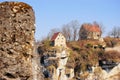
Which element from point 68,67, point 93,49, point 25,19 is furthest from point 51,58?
point 25,19

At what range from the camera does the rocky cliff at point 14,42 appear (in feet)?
13.5

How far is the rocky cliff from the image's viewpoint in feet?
13.5

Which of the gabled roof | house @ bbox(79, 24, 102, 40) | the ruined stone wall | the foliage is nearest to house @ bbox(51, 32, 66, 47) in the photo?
the foliage

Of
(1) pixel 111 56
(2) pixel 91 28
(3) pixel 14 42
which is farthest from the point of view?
(2) pixel 91 28

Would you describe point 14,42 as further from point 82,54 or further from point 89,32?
point 89,32

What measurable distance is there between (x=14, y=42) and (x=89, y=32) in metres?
74.4

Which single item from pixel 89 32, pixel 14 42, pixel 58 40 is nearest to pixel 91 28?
pixel 89 32

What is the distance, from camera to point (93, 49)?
232ft

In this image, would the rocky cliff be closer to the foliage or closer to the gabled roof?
the foliage

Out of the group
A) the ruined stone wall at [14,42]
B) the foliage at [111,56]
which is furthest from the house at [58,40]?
the ruined stone wall at [14,42]

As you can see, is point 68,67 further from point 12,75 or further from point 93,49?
point 12,75

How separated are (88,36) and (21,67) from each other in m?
73.9

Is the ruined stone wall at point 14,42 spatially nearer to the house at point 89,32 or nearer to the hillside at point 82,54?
the hillside at point 82,54

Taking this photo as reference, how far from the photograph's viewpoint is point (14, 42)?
4.16m
